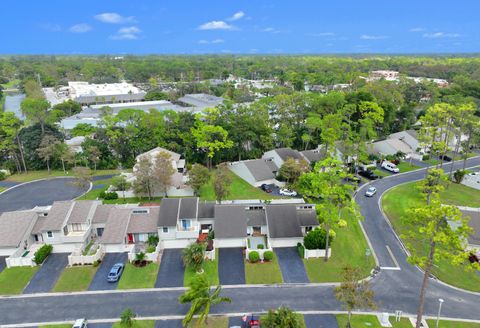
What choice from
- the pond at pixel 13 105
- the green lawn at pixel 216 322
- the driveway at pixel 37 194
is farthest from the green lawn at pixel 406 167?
the pond at pixel 13 105

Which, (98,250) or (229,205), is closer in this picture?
(98,250)

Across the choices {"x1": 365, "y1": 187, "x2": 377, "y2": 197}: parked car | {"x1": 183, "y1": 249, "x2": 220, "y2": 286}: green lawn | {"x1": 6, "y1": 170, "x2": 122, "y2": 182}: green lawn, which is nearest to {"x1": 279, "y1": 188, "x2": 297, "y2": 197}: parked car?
{"x1": 365, "y1": 187, "x2": 377, "y2": 197}: parked car

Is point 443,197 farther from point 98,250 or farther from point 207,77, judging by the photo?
point 207,77

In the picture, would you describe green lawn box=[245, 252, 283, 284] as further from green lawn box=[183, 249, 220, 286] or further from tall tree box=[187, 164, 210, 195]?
tall tree box=[187, 164, 210, 195]

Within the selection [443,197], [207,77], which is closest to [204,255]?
[443,197]

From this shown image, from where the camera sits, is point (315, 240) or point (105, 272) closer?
point (105, 272)

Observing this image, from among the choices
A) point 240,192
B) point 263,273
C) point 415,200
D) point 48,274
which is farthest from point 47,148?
point 415,200

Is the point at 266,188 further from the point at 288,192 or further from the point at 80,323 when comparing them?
the point at 80,323
